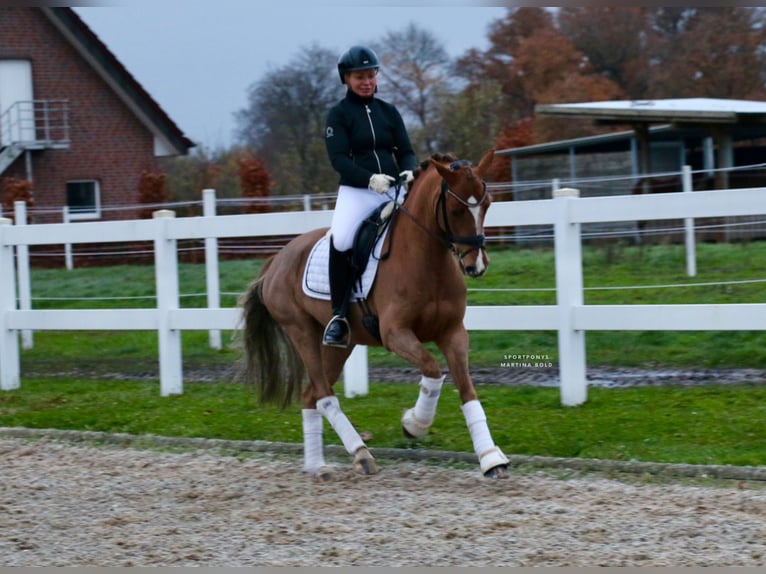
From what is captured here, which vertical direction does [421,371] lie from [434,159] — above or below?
below

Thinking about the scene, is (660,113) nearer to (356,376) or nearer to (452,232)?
(356,376)

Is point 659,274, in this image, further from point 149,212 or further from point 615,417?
point 149,212

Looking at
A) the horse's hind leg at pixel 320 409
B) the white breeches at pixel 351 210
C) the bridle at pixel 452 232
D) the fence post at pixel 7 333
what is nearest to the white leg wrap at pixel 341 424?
the horse's hind leg at pixel 320 409

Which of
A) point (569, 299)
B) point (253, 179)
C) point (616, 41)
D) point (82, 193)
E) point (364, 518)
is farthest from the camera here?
point (616, 41)

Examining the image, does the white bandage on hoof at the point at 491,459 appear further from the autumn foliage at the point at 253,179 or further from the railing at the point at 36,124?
the railing at the point at 36,124

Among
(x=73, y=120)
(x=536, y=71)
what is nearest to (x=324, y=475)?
(x=73, y=120)

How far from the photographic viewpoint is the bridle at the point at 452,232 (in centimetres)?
623

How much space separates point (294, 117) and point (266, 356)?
29.6m

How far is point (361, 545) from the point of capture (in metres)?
5.08

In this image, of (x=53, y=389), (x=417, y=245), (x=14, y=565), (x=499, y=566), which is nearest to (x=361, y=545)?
(x=499, y=566)

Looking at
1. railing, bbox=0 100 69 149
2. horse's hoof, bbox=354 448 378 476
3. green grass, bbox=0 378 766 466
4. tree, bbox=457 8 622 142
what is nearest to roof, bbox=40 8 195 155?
railing, bbox=0 100 69 149

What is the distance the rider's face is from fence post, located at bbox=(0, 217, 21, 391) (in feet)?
17.7

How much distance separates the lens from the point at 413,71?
37344 mm

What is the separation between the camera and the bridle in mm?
6234
